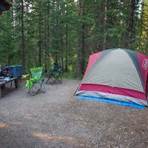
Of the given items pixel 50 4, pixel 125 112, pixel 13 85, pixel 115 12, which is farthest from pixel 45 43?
pixel 125 112

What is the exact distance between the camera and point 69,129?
5277 millimetres

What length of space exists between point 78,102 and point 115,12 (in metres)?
8.34

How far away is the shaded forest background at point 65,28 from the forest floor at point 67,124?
6081 millimetres

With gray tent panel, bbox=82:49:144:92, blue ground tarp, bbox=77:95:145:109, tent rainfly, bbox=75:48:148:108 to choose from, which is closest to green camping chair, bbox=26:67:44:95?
tent rainfly, bbox=75:48:148:108

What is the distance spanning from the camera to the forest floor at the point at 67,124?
15.2 feet

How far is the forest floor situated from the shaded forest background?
6.08 metres

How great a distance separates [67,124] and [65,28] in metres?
Answer: 12.5

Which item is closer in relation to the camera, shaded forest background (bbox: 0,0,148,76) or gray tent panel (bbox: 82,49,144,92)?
gray tent panel (bbox: 82,49,144,92)

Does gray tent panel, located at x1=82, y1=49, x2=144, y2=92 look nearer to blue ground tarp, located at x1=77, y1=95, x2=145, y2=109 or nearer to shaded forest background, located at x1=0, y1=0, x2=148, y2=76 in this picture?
blue ground tarp, located at x1=77, y1=95, x2=145, y2=109

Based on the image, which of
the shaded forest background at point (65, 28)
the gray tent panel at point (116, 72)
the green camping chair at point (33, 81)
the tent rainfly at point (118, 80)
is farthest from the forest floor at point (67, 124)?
the shaded forest background at point (65, 28)

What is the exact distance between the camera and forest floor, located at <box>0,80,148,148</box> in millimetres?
4641

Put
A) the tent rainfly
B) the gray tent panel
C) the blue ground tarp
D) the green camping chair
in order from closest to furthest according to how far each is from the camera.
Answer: the blue ground tarp, the tent rainfly, the gray tent panel, the green camping chair

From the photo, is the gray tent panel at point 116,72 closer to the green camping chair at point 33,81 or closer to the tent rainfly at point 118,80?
the tent rainfly at point 118,80

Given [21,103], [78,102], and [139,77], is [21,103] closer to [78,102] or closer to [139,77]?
[78,102]
